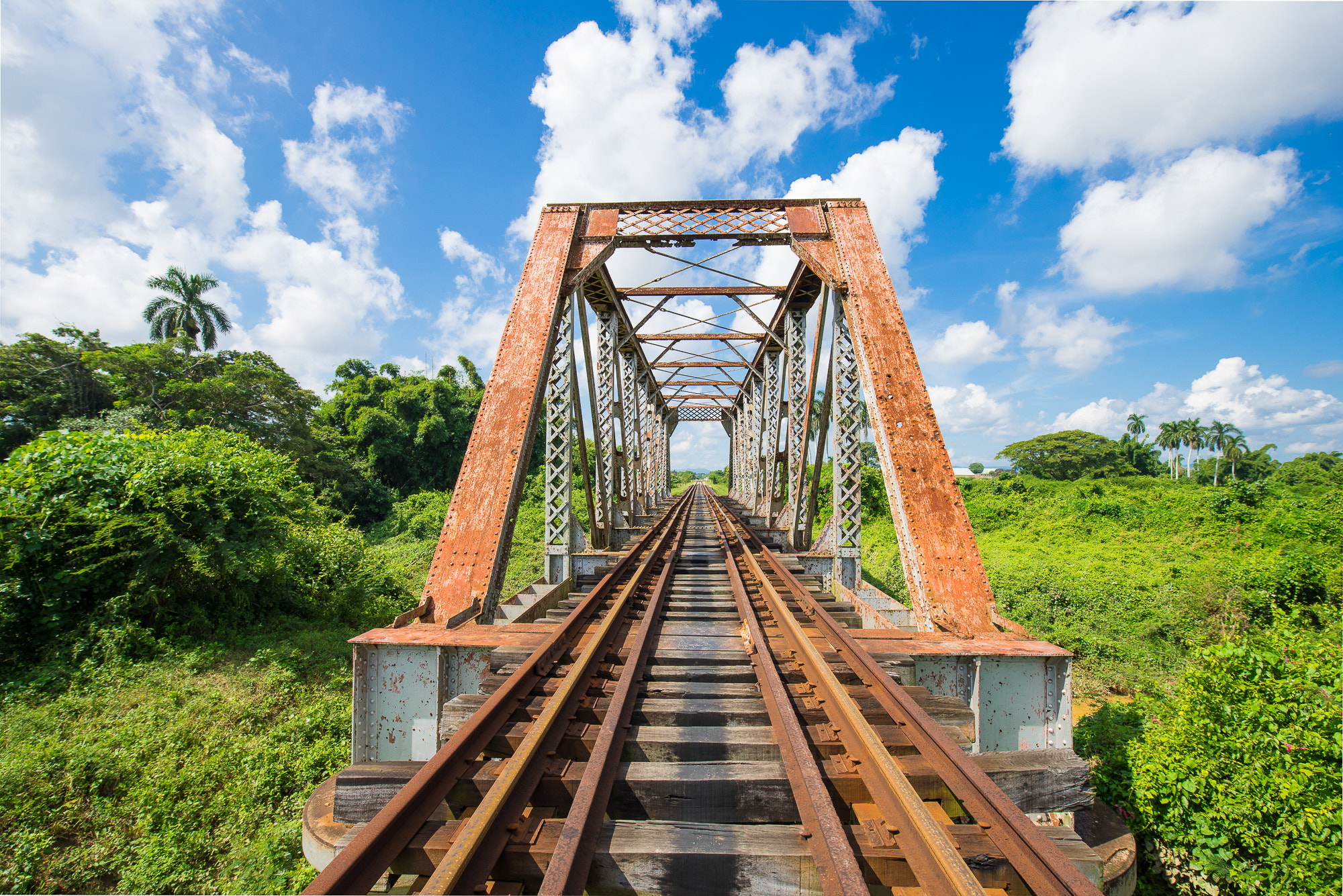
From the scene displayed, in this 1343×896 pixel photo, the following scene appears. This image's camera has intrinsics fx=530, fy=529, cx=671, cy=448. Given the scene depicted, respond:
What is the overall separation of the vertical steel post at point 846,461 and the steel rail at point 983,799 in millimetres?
4153

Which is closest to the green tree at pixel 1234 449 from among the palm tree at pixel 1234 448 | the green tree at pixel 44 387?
the palm tree at pixel 1234 448

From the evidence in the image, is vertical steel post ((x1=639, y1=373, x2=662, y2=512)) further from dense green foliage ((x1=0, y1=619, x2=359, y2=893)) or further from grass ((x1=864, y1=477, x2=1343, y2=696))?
dense green foliage ((x1=0, y1=619, x2=359, y2=893))

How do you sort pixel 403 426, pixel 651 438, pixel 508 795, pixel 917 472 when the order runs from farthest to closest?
pixel 403 426
pixel 651 438
pixel 917 472
pixel 508 795

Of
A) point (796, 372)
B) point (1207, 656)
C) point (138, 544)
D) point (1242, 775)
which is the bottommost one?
point (1242, 775)

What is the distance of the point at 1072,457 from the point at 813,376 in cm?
6345

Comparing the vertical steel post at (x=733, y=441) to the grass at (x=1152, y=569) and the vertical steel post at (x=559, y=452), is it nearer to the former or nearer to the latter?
the grass at (x=1152, y=569)

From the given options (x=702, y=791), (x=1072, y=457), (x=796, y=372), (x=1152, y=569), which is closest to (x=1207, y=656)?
(x=702, y=791)

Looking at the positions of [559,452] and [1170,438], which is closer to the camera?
[559,452]

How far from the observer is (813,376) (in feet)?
30.2

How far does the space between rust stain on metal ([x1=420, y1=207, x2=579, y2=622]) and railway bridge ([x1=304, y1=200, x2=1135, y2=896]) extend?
2cm

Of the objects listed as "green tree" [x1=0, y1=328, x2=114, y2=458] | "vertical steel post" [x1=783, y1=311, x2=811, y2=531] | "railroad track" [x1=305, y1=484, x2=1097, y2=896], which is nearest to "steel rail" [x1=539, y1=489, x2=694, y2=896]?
"railroad track" [x1=305, y1=484, x2=1097, y2=896]

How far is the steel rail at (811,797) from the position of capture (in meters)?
1.66

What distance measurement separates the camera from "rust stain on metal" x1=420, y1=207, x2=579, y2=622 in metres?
4.27

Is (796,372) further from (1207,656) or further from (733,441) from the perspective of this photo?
(733,441)
